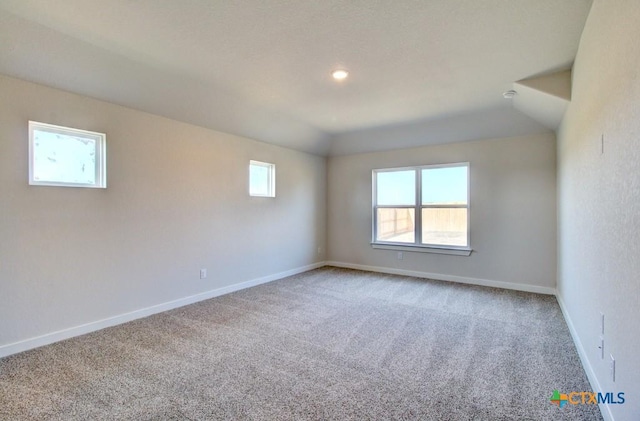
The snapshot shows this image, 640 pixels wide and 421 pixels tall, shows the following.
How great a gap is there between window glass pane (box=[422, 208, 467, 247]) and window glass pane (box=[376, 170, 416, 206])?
0.42 meters

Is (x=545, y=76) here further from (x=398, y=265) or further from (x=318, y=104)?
(x=398, y=265)

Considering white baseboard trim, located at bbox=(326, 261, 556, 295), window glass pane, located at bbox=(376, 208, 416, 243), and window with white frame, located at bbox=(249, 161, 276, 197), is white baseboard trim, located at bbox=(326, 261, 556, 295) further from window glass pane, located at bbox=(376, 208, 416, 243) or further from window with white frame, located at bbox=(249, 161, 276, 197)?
window with white frame, located at bbox=(249, 161, 276, 197)

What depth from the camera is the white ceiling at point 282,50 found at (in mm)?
2100

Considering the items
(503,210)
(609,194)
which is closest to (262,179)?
(503,210)

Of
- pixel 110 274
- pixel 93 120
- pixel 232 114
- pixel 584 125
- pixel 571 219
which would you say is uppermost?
pixel 232 114

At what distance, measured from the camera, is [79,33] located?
2.37 meters

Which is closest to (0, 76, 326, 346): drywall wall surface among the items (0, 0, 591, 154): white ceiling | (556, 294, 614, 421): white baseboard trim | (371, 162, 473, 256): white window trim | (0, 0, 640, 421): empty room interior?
(0, 0, 640, 421): empty room interior

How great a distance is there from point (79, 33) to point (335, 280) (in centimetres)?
433

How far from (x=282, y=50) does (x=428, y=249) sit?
13.2 feet

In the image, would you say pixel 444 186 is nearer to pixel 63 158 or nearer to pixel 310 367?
pixel 310 367

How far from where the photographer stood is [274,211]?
17.3ft

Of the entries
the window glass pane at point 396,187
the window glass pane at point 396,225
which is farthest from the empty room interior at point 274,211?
the window glass pane at point 396,225

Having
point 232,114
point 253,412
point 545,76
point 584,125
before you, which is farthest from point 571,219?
point 232,114

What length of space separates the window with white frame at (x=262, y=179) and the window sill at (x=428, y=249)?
7.34ft
